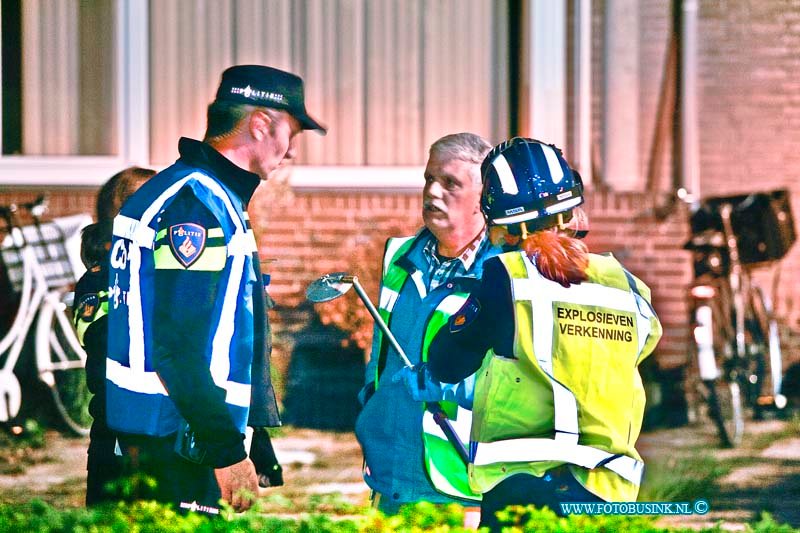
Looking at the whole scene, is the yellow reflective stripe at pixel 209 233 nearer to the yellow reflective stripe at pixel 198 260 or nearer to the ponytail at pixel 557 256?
the yellow reflective stripe at pixel 198 260

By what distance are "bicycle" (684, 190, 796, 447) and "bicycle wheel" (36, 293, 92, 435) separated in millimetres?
3920

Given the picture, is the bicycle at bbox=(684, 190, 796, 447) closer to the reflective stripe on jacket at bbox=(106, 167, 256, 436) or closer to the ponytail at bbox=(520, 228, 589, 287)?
the ponytail at bbox=(520, 228, 589, 287)

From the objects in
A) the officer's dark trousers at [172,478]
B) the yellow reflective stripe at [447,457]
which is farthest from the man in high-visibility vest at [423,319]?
the officer's dark trousers at [172,478]

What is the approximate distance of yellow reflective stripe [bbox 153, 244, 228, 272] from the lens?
4.12 metres

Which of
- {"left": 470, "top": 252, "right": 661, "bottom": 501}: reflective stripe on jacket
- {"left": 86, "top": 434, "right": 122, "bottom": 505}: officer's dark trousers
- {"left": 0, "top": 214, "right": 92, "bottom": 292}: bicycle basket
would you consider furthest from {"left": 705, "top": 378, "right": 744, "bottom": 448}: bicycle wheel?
{"left": 86, "top": 434, "right": 122, "bottom": 505}: officer's dark trousers

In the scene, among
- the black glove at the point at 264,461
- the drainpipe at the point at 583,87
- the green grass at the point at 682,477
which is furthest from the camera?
the drainpipe at the point at 583,87

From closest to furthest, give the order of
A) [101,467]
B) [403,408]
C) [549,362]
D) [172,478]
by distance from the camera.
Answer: [549,362]
[172,478]
[101,467]
[403,408]

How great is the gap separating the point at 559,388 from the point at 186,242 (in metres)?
1.31

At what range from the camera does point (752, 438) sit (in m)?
8.12

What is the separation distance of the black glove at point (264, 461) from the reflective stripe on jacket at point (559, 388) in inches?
39.9

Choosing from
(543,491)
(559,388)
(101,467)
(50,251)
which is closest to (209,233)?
(101,467)

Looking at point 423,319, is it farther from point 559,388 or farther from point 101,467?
point 101,467

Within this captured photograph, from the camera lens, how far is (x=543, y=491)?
3.85 metres

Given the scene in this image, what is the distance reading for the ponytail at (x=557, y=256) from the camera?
3.84 m
